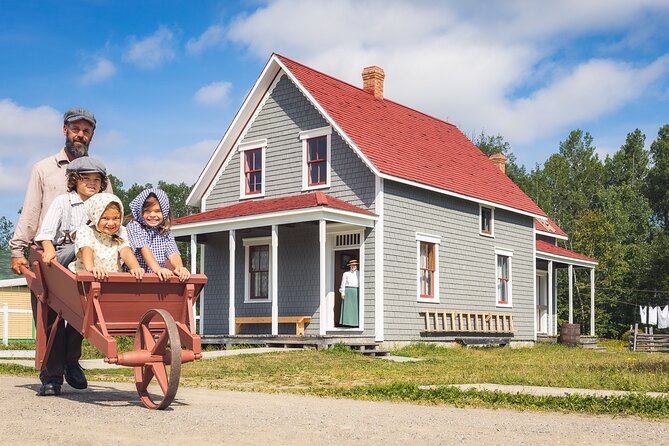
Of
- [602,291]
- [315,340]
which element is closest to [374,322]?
[315,340]

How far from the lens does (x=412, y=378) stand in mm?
12781

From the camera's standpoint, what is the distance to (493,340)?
25688mm

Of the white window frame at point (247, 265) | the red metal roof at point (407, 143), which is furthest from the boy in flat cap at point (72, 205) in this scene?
the white window frame at point (247, 265)

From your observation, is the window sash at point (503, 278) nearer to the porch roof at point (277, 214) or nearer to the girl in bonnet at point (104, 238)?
the porch roof at point (277, 214)

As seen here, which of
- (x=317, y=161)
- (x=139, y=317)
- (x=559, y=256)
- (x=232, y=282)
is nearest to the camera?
(x=139, y=317)

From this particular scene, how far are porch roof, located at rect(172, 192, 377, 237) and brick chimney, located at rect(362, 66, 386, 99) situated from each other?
5413 mm

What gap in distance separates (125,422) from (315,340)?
43.3ft

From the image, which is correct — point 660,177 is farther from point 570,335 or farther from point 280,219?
point 280,219

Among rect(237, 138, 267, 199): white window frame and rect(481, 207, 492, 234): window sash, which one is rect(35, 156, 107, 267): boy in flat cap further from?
rect(481, 207, 492, 234): window sash

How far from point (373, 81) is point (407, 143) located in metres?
3.06

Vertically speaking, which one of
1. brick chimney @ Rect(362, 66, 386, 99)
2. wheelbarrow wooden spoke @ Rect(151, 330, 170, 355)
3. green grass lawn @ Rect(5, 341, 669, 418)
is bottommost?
green grass lawn @ Rect(5, 341, 669, 418)

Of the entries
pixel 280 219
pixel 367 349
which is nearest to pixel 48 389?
pixel 280 219

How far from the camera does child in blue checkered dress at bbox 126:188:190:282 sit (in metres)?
7.80

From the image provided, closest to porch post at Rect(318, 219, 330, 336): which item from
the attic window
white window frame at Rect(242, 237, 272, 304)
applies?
white window frame at Rect(242, 237, 272, 304)
